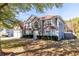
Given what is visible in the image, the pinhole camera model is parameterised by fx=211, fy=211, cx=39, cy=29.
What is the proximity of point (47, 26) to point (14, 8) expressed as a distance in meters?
0.34

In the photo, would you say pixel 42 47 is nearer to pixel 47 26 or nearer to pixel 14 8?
pixel 47 26

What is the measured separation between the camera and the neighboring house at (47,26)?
1.87m

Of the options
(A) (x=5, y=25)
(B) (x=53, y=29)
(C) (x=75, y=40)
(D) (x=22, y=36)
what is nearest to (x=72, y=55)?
(C) (x=75, y=40)

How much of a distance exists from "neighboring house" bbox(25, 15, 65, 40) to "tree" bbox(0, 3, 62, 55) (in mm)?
90

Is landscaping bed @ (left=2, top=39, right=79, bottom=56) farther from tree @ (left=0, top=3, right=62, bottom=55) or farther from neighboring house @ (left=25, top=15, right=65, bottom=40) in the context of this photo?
tree @ (left=0, top=3, right=62, bottom=55)

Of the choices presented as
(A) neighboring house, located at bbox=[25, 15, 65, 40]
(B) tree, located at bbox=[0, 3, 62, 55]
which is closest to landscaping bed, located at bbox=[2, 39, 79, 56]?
(A) neighboring house, located at bbox=[25, 15, 65, 40]

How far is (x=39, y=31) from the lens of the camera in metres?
1.89

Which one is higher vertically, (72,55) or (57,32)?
(57,32)

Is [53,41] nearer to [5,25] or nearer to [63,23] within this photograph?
[63,23]

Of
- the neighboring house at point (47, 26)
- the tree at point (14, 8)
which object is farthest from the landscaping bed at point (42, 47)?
the tree at point (14, 8)

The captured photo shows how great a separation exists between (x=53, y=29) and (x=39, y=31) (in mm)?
127

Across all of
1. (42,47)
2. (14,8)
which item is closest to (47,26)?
(42,47)

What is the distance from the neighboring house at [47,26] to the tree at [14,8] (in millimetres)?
90

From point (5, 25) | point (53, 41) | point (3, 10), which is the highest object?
point (3, 10)
